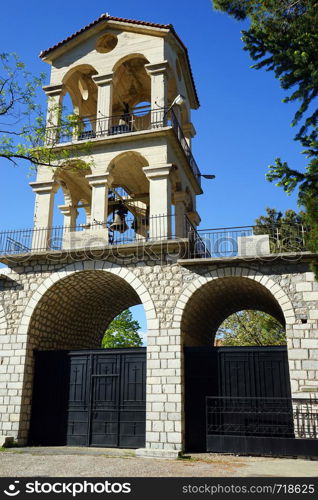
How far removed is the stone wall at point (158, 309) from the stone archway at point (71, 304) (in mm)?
30

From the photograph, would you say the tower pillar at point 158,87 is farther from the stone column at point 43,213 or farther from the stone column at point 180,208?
the stone column at point 43,213

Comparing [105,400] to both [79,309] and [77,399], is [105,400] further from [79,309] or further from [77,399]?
[79,309]

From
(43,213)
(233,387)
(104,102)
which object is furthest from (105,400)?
(104,102)

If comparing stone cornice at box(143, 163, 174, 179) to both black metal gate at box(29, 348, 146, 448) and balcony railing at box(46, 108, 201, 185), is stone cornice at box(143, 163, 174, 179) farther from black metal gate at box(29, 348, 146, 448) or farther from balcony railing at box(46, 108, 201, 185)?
black metal gate at box(29, 348, 146, 448)

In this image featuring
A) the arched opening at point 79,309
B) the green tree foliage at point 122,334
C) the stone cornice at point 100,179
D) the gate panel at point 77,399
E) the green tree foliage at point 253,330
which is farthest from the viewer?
the green tree foliage at point 122,334

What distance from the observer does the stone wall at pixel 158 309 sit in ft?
34.1

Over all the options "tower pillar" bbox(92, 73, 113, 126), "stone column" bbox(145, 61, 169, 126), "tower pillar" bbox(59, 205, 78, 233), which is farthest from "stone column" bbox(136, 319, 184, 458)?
"tower pillar" bbox(92, 73, 113, 126)

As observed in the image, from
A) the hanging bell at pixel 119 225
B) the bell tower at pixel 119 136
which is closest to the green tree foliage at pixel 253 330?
the bell tower at pixel 119 136

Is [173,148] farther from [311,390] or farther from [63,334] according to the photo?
[311,390]

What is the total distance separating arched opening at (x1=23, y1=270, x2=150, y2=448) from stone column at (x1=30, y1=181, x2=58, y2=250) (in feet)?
5.05

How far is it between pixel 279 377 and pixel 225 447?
242 cm

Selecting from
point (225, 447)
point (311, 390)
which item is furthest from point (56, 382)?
point (311, 390)

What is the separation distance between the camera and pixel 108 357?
12.2 metres

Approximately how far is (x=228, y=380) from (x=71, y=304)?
5636 millimetres
